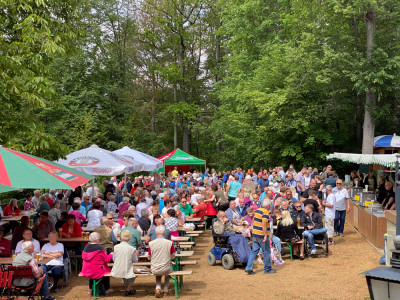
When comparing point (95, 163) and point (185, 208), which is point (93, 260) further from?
point (185, 208)

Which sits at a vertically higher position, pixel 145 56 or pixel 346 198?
pixel 145 56

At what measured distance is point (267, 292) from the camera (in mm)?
8781

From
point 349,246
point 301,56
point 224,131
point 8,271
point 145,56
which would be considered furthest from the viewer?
point 145,56

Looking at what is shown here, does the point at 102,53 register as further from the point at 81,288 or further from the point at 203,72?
the point at 81,288

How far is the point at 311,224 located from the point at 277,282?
2865 millimetres

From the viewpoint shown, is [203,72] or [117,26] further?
[203,72]

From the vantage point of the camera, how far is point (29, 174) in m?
7.77

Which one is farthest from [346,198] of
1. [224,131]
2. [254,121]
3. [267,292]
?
[224,131]

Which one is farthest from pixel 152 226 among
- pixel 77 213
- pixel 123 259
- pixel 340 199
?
pixel 340 199

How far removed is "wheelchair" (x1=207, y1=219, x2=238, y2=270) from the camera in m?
10.5

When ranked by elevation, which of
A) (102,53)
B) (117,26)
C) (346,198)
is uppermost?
(117,26)

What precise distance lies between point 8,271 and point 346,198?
10363mm

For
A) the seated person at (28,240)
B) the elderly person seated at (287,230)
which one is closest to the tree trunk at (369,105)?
the elderly person seated at (287,230)

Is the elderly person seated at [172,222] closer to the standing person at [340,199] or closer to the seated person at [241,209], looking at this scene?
the seated person at [241,209]
